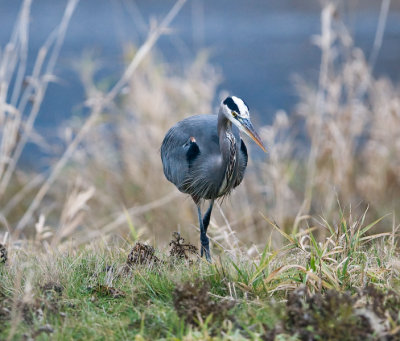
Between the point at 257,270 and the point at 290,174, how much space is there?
3.18 meters

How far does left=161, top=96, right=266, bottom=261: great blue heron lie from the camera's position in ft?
13.1

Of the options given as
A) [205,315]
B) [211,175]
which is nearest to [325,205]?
[211,175]

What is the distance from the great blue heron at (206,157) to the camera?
398 centimetres

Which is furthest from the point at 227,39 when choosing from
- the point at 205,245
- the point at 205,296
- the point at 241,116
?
the point at 205,296

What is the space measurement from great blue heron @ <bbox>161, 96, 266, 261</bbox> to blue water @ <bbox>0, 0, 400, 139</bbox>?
17.3 ft

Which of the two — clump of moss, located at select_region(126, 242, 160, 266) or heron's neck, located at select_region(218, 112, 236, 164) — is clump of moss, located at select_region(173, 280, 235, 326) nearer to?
clump of moss, located at select_region(126, 242, 160, 266)

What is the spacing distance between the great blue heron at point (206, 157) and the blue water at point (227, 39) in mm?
5280

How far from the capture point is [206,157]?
4.08 metres

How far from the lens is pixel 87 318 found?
9.75ft

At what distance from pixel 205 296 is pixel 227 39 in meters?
13.7

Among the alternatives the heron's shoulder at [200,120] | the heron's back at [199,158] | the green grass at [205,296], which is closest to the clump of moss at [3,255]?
the green grass at [205,296]

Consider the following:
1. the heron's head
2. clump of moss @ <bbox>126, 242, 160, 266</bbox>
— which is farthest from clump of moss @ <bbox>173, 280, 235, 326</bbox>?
the heron's head

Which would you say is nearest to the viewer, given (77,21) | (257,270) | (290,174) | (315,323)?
(315,323)

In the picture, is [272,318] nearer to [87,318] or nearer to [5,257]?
[87,318]
